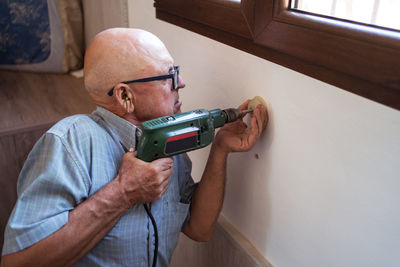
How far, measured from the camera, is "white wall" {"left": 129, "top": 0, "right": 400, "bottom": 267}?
2.17 feet

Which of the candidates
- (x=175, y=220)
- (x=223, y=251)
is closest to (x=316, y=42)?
(x=175, y=220)

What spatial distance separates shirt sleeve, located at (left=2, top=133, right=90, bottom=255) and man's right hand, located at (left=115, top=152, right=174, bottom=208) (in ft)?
0.30

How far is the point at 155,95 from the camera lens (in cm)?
92

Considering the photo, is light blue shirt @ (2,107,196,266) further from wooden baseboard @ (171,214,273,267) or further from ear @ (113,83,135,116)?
wooden baseboard @ (171,214,273,267)

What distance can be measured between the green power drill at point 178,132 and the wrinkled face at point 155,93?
0.07 meters

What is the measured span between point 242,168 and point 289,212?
214 millimetres

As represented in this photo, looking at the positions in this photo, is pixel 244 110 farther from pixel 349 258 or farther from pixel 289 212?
pixel 349 258

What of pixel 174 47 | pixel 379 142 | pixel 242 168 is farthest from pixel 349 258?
pixel 174 47

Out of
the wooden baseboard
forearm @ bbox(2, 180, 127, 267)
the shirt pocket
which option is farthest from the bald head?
the wooden baseboard

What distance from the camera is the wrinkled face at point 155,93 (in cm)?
90

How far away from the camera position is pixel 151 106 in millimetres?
933

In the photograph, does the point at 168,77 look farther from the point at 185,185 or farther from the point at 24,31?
the point at 24,31

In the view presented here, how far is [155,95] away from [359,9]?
1.67ft

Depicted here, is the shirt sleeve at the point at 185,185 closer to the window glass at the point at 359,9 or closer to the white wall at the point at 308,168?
the white wall at the point at 308,168
